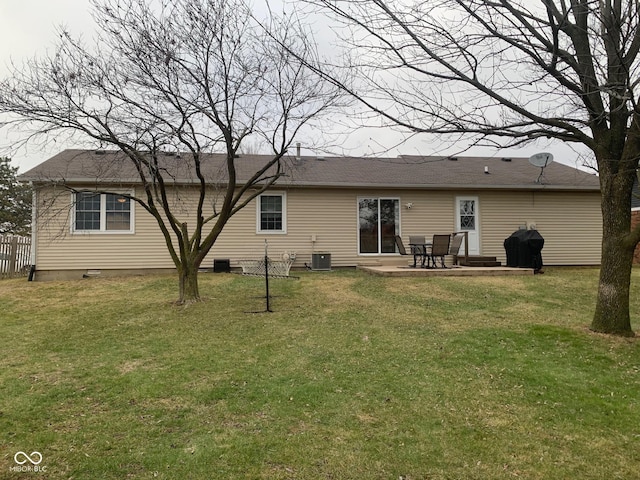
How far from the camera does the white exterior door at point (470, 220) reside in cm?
1323

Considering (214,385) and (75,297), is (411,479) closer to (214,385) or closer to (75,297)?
(214,385)

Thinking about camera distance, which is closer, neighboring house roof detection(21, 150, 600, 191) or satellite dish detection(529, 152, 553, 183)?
neighboring house roof detection(21, 150, 600, 191)

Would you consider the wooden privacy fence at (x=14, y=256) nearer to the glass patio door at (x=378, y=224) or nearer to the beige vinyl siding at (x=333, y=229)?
the beige vinyl siding at (x=333, y=229)

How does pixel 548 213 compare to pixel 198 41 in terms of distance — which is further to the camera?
pixel 548 213

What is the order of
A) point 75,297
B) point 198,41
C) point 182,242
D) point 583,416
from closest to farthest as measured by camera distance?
1. point 583,416
2. point 198,41
3. point 182,242
4. point 75,297

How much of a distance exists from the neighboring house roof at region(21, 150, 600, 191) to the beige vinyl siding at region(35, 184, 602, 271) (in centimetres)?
41

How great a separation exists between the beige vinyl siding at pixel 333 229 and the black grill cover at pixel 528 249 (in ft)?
4.80

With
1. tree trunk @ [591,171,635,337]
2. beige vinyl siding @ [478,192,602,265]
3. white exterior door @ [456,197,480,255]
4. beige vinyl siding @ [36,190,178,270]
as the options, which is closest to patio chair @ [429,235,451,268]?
white exterior door @ [456,197,480,255]

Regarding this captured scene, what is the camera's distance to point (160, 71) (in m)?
6.66

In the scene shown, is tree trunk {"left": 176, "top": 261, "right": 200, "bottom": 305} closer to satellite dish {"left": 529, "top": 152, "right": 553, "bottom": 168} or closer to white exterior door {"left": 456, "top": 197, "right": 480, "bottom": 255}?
white exterior door {"left": 456, "top": 197, "right": 480, "bottom": 255}

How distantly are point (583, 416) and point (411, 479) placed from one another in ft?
5.43

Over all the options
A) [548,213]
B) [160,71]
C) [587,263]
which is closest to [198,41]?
[160,71]

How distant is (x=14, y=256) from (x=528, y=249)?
578 inches

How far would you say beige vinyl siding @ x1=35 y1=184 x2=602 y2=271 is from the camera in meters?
11.5
